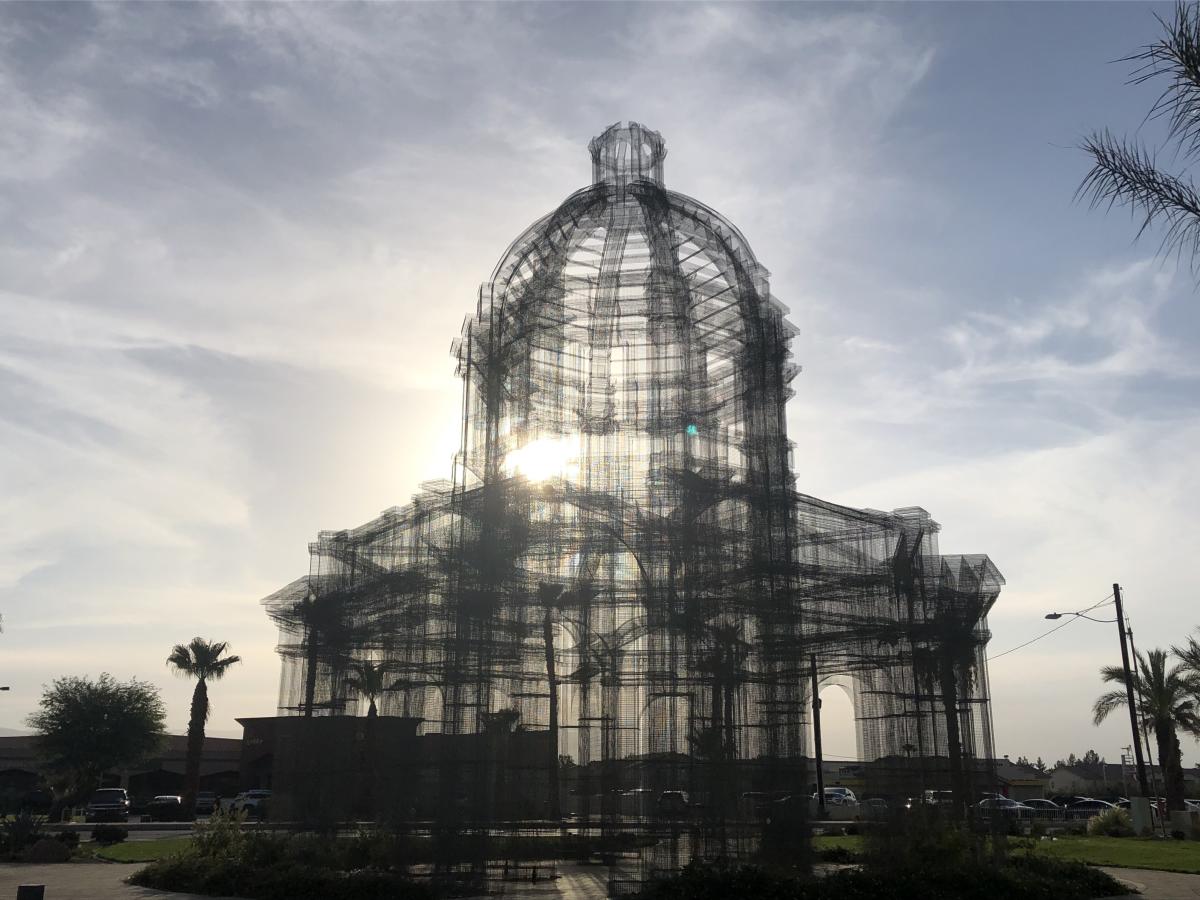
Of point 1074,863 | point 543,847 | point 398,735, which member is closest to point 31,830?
point 398,735

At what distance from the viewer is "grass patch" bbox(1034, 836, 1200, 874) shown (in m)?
28.1

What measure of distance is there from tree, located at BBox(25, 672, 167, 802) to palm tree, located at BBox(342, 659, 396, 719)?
2766 centimetres

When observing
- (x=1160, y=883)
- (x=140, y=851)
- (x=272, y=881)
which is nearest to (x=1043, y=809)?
(x=1160, y=883)

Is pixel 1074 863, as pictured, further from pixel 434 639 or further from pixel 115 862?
pixel 115 862

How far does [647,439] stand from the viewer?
1052 inches

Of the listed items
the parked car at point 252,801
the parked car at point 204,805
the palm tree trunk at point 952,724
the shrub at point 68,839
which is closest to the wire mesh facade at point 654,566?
the palm tree trunk at point 952,724

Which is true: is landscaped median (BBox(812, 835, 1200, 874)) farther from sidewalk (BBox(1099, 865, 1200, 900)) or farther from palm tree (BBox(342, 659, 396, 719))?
palm tree (BBox(342, 659, 396, 719))

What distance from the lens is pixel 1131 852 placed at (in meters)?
32.3

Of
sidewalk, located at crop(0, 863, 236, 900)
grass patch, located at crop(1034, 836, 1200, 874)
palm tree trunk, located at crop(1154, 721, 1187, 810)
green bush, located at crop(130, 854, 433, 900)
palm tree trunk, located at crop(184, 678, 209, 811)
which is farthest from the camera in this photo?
palm tree trunk, located at crop(184, 678, 209, 811)

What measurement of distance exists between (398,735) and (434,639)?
8.30 ft

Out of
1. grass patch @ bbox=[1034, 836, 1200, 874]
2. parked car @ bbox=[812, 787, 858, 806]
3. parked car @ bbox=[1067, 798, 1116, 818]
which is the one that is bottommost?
grass patch @ bbox=[1034, 836, 1200, 874]

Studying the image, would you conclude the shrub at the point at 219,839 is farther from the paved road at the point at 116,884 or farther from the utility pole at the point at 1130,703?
the utility pole at the point at 1130,703

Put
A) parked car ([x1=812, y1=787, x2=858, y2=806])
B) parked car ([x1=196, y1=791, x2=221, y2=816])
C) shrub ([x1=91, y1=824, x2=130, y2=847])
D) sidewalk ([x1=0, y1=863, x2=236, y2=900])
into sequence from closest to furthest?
1. sidewalk ([x1=0, y1=863, x2=236, y2=900])
2. shrub ([x1=91, y1=824, x2=130, y2=847])
3. parked car ([x1=812, y1=787, x2=858, y2=806])
4. parked car ([x1=196, y1=791, x2=221, y2=816])

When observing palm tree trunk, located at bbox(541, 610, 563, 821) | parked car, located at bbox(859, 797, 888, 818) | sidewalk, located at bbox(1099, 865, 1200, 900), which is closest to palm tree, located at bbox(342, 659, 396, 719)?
palm tree trunk, located at bbox(541, 610, 563, 821)
